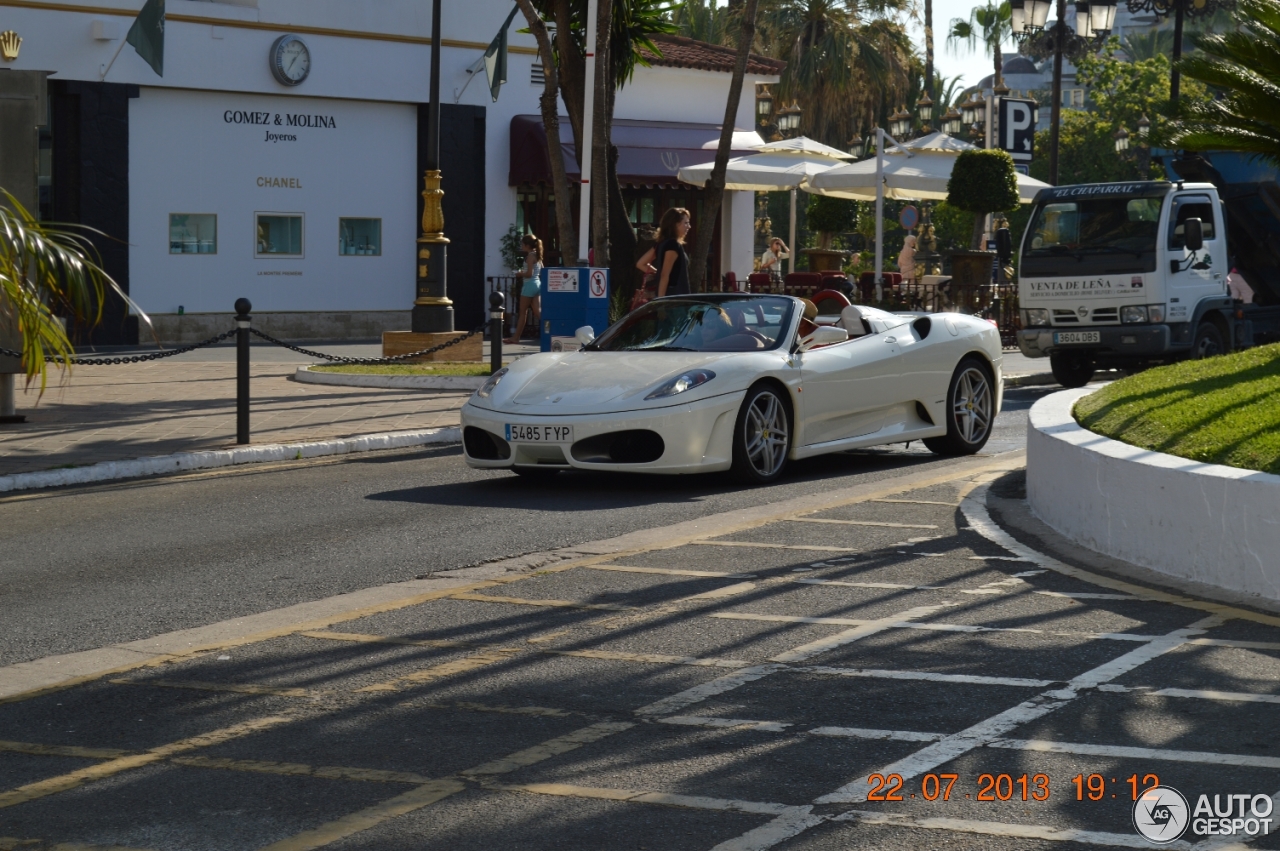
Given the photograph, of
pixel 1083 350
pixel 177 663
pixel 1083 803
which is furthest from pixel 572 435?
pixel 1083 350

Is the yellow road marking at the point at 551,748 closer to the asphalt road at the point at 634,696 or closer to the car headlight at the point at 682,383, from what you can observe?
the asphalt road at the point at 634,696

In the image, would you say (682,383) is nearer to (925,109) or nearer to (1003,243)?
(1003,243)

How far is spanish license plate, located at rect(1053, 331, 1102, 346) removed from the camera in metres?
19.0

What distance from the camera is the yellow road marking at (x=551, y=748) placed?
180 inches

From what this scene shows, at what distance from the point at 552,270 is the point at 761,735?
1126 centimetres

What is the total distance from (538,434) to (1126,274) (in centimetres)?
1081

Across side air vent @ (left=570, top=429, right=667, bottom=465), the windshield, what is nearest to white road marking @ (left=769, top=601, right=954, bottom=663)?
side air vent @ (left=570, top=429, right=667, bottom=465)

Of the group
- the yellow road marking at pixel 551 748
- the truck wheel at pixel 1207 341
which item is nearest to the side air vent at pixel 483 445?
the yellow road marking at pixel 551 748

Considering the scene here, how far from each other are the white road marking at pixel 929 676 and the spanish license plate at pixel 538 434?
4435 mm

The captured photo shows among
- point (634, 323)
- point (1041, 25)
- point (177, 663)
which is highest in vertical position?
point (1041, 25)

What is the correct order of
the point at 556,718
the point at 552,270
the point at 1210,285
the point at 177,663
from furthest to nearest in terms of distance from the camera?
the point at 1210,285
the point at 552,270
the point at 177,663
the point at 556,718

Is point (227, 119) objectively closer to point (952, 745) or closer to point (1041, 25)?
point (1041, 25)

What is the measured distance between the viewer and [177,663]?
19.3 ft

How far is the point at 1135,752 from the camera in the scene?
15.4ft
